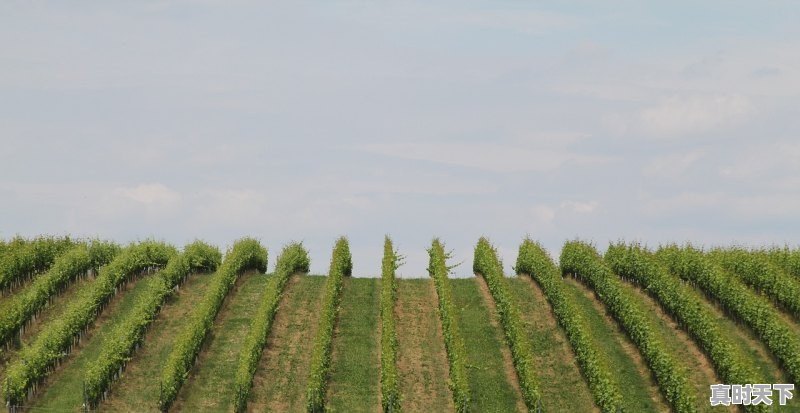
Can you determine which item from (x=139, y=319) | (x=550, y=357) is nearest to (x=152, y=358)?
(x=139, y=319)

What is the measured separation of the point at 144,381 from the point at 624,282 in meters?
33.9

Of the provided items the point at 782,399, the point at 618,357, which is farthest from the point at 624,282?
the point at 782,399

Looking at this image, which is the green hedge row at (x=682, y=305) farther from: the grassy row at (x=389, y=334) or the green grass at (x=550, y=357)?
the grassy row at (x=389, y=334)

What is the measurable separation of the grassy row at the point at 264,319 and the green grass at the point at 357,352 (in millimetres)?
4197

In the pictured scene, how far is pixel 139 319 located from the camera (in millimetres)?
69312

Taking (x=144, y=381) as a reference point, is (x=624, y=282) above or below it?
above

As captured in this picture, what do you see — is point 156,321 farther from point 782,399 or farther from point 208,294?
point 782,399

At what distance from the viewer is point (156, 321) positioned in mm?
72562

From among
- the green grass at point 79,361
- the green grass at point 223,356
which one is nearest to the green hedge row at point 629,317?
the green grass at point 223,356

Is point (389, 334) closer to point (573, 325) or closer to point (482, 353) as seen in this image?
point (482, 353)

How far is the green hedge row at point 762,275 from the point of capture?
71.8 meters

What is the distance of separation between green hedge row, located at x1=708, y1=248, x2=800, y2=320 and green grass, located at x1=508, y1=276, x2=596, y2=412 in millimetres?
13313

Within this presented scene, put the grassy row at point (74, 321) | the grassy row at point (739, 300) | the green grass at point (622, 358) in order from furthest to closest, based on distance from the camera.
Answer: the grassy row at point (739, 300), the green grass at point (622, 358), the grassy row at point (74, 321)

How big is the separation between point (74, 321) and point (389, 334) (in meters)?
19.2
